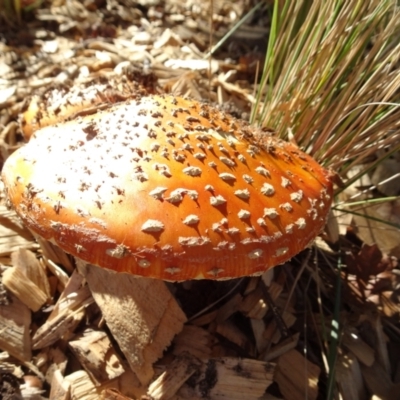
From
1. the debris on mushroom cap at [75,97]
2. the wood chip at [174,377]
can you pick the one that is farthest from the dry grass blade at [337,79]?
the wood chip at [174,377]

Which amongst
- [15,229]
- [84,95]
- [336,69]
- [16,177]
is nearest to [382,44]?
[336,69]

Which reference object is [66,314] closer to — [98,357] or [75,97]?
[98,357]

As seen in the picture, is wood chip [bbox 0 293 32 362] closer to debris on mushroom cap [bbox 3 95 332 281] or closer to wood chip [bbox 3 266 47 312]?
wood chip [bbox 3 266 47 312]

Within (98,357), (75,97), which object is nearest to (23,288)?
(98,357)

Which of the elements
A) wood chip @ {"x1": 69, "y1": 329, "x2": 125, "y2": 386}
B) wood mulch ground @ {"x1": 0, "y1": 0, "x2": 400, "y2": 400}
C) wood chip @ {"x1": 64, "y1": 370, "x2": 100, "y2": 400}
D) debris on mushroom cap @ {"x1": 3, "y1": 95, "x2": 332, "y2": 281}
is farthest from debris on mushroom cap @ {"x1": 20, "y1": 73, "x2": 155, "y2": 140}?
wood chip @ {"x1": 64, "y1": 370, "x2": 100, "y2": 400}

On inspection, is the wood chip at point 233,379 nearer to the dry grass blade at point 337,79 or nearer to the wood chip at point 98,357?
the wood chip at point 98,357

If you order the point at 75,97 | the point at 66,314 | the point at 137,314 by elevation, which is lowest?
the point at 66,314
